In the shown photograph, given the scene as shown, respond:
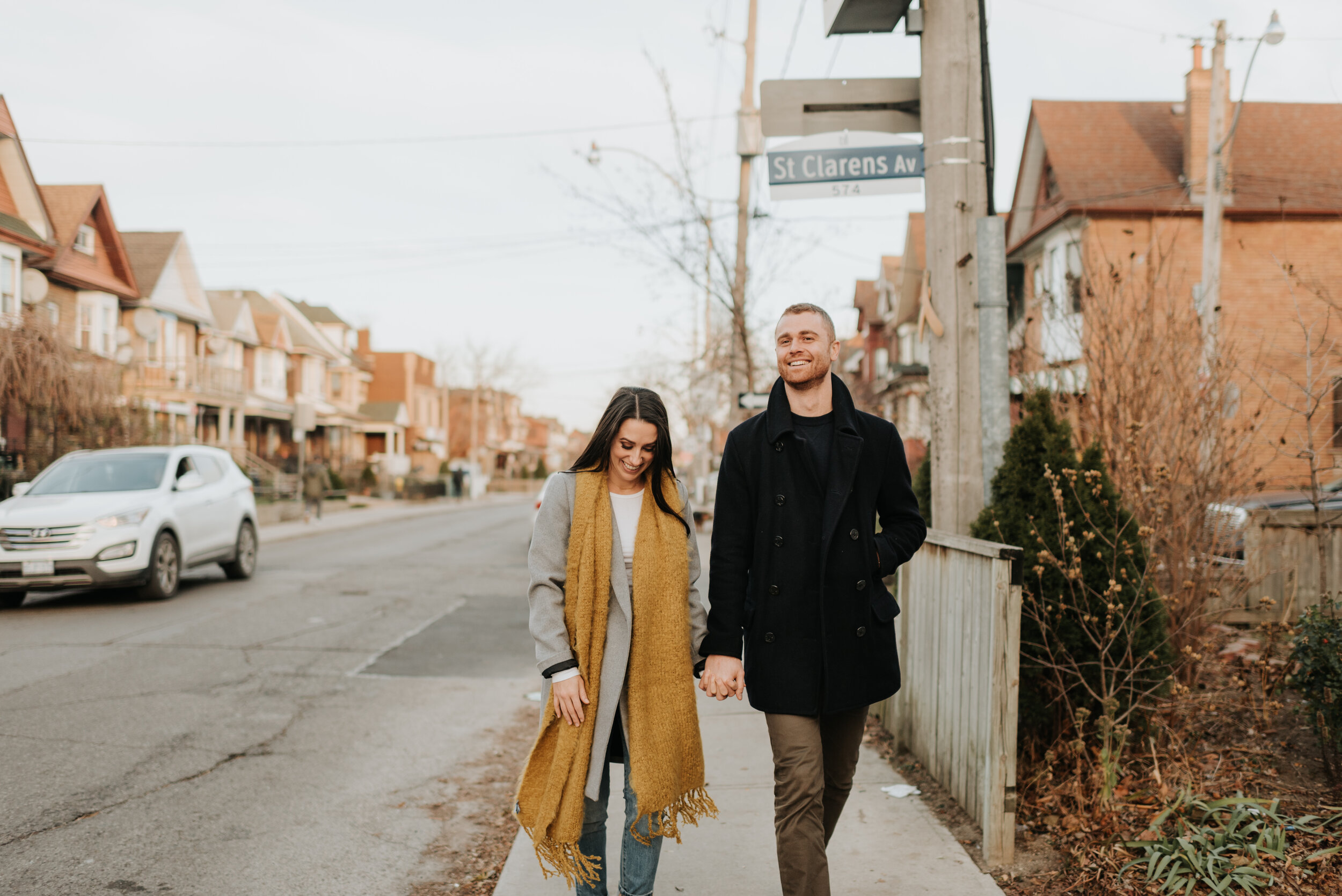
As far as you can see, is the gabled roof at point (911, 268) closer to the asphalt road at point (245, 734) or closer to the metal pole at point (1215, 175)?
the metal pole at point (1215, 175)

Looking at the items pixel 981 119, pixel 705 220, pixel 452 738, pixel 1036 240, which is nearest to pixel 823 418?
pixel 981 119

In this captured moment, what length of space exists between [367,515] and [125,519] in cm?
2045

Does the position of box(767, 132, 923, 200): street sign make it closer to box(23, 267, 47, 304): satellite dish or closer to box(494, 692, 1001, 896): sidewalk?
box(494, 692, 1001, 896): sidewalk

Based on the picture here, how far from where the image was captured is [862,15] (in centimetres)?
471

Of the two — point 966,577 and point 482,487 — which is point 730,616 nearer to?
point 966,577

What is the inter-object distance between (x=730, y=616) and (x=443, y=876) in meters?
1.89

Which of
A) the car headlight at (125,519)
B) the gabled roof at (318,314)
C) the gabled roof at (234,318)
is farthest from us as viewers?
the gabled roof at (318,314)

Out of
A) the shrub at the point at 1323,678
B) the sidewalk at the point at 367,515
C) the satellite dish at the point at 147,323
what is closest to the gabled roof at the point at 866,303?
the sidewalk at the point at 367,515

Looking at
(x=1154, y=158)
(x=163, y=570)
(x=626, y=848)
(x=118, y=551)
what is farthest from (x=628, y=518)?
(x=1154, y=158)

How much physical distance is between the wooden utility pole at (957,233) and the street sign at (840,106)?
0.29 metres

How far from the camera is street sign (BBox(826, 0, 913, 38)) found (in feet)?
15.1

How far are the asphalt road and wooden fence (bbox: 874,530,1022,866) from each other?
2.22 m

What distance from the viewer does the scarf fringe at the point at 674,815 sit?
9.53ft

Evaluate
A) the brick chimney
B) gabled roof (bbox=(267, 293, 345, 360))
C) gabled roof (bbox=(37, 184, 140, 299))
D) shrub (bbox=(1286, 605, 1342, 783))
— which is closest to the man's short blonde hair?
shrub (bbox=(1286, 605, 1342, 783))
